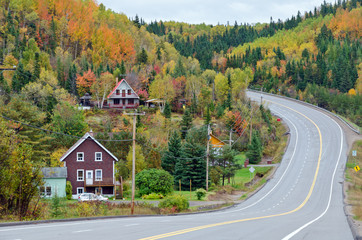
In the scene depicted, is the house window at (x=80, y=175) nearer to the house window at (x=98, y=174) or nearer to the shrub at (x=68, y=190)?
the house window at (x=98, y=174)

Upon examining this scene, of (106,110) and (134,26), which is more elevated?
(134,26)

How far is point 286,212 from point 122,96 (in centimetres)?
6453

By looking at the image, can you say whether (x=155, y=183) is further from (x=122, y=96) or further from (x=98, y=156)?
(x=122, y=96)

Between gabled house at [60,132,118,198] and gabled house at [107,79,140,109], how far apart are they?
44.4 meters

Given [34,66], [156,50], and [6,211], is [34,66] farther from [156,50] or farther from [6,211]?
[6,211]

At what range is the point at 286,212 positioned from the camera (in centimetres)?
3856

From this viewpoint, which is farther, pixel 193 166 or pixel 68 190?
pixel 193 166

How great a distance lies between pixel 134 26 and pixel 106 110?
92.4 metres

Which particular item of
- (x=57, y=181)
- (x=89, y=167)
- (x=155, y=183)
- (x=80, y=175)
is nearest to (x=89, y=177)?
(x=80, y=175)

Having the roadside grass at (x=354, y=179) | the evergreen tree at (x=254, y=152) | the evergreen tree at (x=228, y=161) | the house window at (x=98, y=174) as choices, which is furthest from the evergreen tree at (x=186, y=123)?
the house window at (x=98, y=174)

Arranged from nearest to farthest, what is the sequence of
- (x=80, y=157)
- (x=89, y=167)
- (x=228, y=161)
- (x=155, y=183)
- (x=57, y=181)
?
1. (x=155, y=183)
2. (x=57, y=181)
3. (x=80, y=157)
4. (x=89, y=167)
5. (x=228, y=161)

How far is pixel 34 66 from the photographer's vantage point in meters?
101

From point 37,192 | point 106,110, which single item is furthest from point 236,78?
point 37,192

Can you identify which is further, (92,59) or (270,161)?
(92,59)
